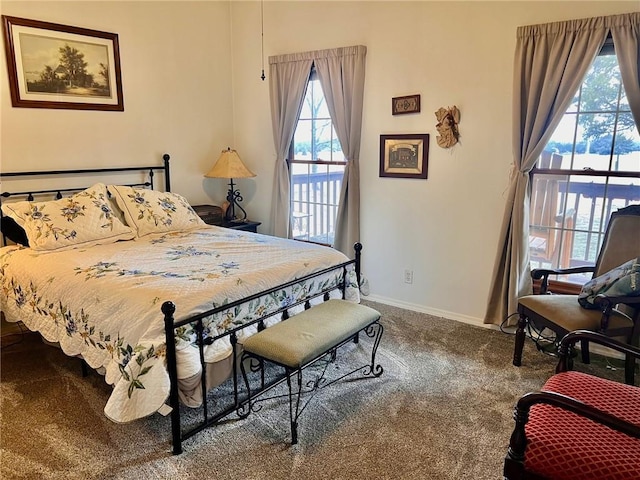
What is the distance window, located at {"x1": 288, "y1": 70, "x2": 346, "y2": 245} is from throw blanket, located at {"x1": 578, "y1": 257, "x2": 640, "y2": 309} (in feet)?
7.20

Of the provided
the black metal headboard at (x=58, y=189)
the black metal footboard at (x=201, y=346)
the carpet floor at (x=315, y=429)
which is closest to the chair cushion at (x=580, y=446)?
the carpet floor at (x=315, y=429)

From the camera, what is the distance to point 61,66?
11.3 ft

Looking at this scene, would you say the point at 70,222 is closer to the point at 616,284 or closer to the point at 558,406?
the point at 558,406

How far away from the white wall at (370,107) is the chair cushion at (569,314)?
2.30ft

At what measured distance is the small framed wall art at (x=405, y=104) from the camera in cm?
359

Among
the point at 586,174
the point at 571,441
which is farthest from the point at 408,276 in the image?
the point at 571,441

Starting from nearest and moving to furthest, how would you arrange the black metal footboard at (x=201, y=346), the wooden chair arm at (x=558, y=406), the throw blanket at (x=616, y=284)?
1. the wooden chair arm at (x=558, y=406)
2. the black metal footboard at (x=201, y=346)
3. the throw blanket at (x=616, y=284)

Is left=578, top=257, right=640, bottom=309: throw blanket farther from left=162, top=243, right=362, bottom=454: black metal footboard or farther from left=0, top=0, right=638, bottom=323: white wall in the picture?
left=162, top=243, right=362, bottom=454: black metal footboard

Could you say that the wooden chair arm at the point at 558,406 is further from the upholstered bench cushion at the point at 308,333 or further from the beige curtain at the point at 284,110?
the beige curtain at the point at 284,110

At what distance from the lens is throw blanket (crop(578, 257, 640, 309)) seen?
8.18 feet

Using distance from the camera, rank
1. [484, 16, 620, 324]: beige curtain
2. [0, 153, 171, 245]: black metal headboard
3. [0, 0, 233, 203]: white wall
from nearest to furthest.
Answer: [484, 16, 620, 324]: beige curtain < [0, 153, 171, 245]: black metal headboard < [0, 0, 233, 203]: white wall

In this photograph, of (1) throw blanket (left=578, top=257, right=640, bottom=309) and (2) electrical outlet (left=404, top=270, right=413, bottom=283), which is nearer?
(1) throw blanket (left=578, top=257, right=640, bottom=309)

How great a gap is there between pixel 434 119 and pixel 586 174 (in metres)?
1.14

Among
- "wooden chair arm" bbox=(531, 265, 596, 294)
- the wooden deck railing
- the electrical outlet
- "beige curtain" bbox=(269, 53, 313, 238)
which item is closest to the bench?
"wooden chair arm" bbox=(531, 265, 596, 294)
